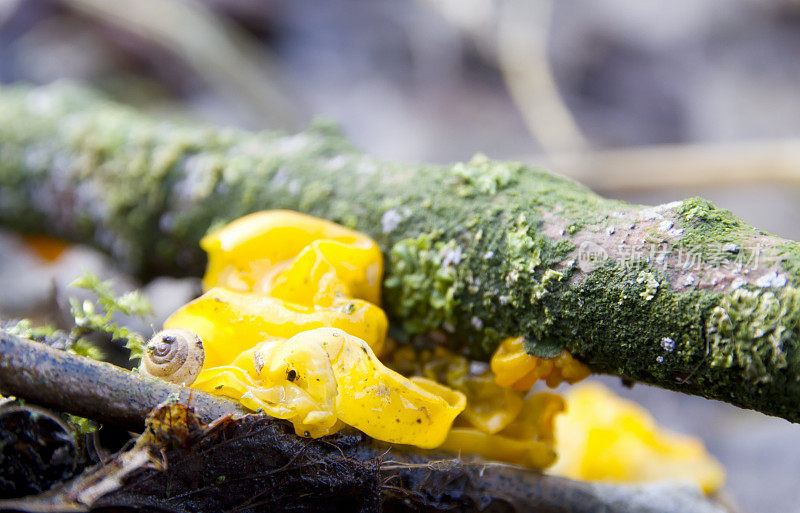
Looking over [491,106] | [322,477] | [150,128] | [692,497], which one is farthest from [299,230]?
[491,106]

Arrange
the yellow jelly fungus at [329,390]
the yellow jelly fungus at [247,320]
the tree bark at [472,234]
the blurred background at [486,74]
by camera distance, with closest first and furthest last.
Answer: the tree bark at [472,234], the yellow jelly fungus at [329,390], the yellow jelly fungus at [247,320], the blurred background at [486,74]

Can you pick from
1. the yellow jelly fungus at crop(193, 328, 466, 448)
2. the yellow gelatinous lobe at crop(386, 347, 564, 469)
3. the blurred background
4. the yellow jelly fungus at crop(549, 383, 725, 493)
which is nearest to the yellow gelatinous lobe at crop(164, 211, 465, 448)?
the yellow jelly fungus at crop(193, 328, 466, 448)

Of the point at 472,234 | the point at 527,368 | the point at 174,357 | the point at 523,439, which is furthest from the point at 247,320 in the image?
the point at 523,439

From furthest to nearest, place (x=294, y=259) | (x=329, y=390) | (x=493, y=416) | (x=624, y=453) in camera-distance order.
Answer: (x=624, y=453) < (x=294, y=259) < (x=493, y=416) < (x=329, y=390)

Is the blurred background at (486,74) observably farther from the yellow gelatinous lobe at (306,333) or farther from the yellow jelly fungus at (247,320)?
the yellow jelly fungus at (247,320)

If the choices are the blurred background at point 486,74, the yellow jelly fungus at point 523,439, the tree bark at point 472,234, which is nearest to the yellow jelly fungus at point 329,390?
the yellow jelly fungus at point 523,439

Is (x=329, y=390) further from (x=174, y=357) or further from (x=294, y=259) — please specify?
(x=294, y=259)

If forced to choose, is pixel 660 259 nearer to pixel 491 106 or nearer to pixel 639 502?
pixel 639 502
